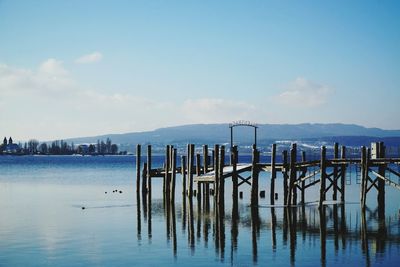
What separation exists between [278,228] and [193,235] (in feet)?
13.6

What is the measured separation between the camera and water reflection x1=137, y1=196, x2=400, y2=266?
24656 millimetres

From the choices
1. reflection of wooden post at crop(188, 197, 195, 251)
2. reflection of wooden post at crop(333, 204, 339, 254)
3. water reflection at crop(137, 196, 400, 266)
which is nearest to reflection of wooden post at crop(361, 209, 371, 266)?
water reflection at crop(137, 196, 400, 266)

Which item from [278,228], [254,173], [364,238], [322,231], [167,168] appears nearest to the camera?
[364,238]

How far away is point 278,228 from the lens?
97.4 feet

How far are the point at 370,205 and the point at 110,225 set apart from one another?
674 inches

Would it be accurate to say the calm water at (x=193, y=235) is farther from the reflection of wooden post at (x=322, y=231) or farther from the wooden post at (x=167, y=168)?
the wooden post at (x=167, y=168)

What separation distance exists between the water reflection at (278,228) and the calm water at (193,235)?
4 centimetres

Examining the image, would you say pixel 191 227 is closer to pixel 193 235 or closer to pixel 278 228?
pixel 193 235

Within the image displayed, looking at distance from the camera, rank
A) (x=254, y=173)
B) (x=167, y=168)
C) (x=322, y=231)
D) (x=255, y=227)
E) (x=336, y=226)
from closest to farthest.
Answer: (x=322, y=231) < (x=336, y=226) < (x=255, y=227) < (x=254, y=173) < (x=167, y=168)

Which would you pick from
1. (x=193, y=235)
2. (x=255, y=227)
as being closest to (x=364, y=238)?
(x=255, y=227)

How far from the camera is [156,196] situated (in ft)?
158

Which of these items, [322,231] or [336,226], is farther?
[336,226]

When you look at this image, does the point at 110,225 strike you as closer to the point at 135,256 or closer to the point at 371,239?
the point at 135,256

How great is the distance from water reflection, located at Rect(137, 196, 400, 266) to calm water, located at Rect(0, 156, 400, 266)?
0.04 m
